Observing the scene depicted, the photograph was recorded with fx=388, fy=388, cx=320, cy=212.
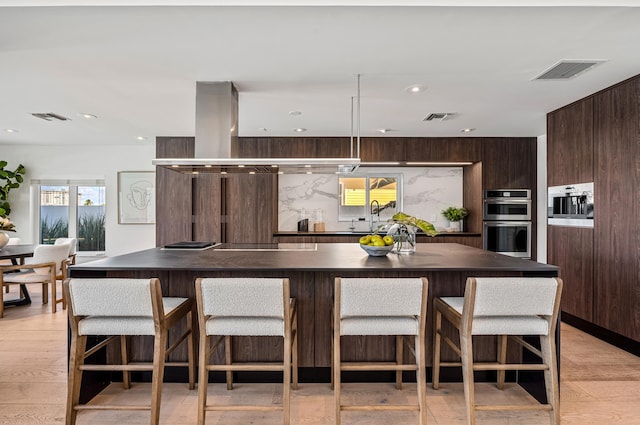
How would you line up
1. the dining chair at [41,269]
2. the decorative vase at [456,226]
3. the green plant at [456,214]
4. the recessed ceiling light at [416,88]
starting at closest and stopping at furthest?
the recessed ceiling light at [416,88]
the dining chair at [41,269]
the green plant at [456,214]
the decorative vase at [456,226]

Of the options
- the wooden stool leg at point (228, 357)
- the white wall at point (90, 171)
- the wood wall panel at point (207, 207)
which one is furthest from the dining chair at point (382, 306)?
the white wall at point (90, 171)

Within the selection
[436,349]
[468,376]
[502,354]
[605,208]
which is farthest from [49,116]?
[605,208]

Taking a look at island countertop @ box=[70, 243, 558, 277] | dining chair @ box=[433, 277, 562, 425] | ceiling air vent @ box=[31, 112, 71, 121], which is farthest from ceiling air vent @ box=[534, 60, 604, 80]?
ceiling air vent @ box=[31, 112, 71, 121]

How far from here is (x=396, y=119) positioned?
4.66 m

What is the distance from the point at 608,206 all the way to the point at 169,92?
421 cm

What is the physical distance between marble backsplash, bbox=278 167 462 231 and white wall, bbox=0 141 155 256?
8.22 ft

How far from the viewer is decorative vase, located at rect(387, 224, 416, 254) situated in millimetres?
3135

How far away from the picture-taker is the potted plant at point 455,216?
609 cm

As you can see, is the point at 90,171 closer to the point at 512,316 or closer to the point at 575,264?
the point at 512,316

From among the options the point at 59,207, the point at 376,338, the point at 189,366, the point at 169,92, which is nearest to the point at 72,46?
the point at 169,92

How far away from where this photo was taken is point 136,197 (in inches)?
271

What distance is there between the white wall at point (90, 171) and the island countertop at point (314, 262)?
14.0ft

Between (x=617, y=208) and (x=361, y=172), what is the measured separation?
3.54 m

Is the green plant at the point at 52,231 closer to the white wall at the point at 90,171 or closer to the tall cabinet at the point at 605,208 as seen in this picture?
the white wall at the point at 90,171
